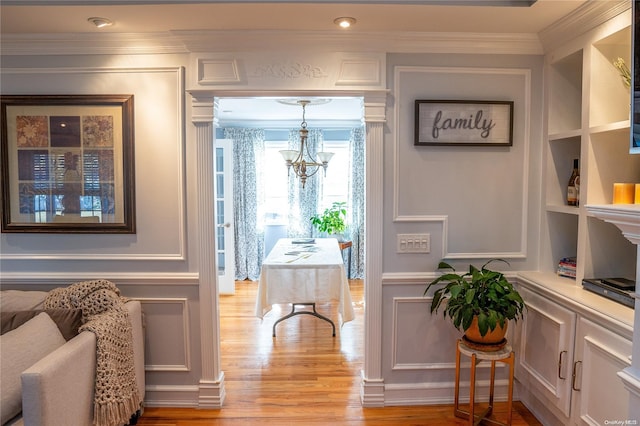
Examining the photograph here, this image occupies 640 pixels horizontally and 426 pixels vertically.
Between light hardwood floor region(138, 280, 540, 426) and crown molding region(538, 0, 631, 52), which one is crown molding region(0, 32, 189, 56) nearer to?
crown molding region(538, 0, 631, 52)

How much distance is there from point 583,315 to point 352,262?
13.9ft

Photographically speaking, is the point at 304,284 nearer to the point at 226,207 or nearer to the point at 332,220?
the point at 226,207

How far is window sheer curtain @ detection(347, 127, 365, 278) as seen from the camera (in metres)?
6.11

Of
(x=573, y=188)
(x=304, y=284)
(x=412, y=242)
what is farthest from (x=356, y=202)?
(x=573, y=188)

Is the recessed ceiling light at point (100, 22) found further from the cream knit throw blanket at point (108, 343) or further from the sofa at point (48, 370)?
the sofa at point (48, 370)

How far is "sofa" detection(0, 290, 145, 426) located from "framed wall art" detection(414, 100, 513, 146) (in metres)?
2.21

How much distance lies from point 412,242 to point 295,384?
1.39 meters

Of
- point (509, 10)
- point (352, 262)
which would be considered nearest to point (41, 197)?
point (509, 10)

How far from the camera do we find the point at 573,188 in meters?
2.50

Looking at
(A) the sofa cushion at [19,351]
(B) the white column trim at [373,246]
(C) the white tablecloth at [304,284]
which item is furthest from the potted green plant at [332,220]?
(A) the sofa cushion at [19,351]

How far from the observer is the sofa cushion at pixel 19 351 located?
5.61 feet

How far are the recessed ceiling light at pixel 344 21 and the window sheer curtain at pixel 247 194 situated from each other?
395 centimetres

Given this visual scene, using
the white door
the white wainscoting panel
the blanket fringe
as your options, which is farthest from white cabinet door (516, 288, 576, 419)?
the white door

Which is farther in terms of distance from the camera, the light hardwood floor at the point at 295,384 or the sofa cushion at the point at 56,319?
the light hardwood floor at the point at 295,384
